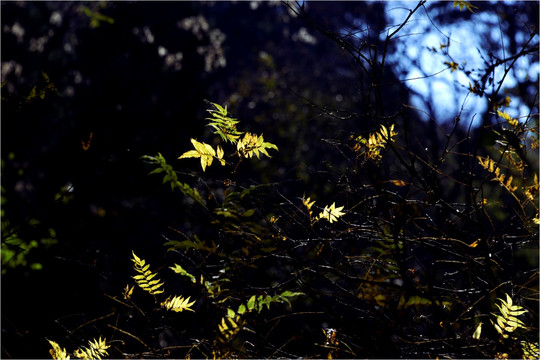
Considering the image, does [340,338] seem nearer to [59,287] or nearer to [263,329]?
[263,329]

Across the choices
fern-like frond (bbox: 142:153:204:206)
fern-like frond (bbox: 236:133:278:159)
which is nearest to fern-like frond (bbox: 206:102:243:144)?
fern-like frond (bbox: 236:133:278:159)

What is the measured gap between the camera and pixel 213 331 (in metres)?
2.03

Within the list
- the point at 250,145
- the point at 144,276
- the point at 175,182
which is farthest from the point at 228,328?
the point at 250,145

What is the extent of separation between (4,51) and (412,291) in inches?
340

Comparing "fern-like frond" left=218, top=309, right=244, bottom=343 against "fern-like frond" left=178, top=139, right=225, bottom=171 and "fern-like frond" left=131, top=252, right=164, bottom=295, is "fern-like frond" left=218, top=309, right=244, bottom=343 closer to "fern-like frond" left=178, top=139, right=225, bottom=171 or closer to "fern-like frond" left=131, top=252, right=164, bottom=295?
"fern-like frond" left=131, top=252, right=164, bottom=295

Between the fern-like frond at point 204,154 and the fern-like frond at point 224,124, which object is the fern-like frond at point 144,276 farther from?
the fern-like frond at point 224,124

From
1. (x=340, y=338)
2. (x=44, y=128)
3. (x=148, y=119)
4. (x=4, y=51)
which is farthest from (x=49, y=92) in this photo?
(x=44, y=128)

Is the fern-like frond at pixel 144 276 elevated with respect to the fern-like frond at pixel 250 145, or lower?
lower

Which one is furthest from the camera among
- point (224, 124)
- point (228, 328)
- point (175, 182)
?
point (224, 124)

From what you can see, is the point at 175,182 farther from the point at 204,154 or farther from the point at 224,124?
the point at 224,124

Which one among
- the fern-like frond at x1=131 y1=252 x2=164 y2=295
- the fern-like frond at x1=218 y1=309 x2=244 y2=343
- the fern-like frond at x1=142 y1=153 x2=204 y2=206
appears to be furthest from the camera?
the fern-like frond at x1=131 y1=252 x2=164 y2=295

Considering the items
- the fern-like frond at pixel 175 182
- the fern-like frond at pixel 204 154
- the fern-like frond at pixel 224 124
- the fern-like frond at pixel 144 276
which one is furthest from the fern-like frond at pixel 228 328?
the fern-like frond at pixel 224 124

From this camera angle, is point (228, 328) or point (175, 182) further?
point (228, 328)

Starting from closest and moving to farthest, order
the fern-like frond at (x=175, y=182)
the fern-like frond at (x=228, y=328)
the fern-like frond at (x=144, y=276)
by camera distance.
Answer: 1. the fern-like frond at (x=175, y=182)
2. the fern-like frond at (x=228, y=328)
3. the fern-like frond at (x=144, y=276)
